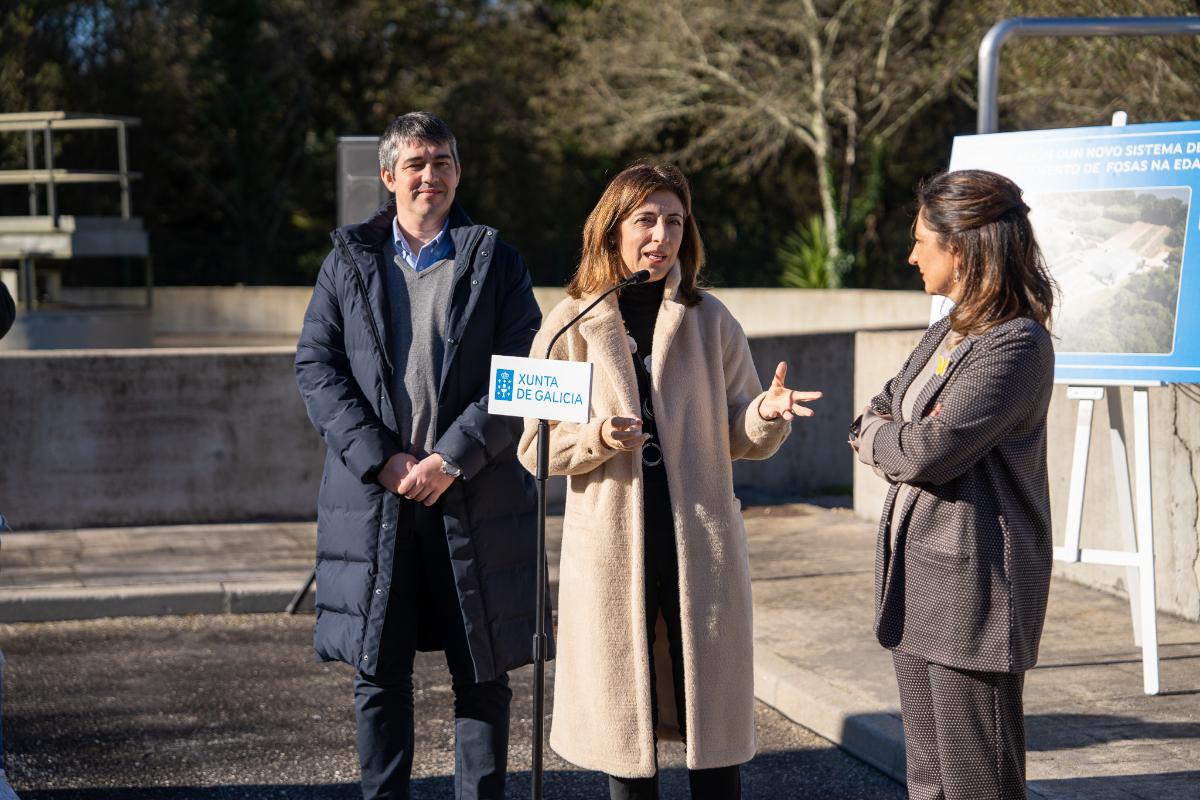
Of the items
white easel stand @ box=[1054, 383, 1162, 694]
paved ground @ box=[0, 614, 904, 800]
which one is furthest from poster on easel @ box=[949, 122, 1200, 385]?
paved ground @ box=[0, 614, 904, 800]

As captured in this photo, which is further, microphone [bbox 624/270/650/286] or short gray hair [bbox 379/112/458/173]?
short gray hair [bbox 379/112/458/173]

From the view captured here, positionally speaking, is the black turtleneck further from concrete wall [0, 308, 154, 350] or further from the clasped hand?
concrete wall [0, 308, 154, 350]

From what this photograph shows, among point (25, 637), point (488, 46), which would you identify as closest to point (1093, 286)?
point (25, 637)

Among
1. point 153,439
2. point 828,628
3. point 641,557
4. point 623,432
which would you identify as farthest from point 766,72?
point 623,432

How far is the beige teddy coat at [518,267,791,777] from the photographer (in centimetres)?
383

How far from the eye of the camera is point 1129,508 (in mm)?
6191

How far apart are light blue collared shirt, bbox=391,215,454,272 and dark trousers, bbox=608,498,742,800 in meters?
1.02

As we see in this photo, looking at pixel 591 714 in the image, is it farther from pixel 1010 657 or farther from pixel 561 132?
pixel 561 132

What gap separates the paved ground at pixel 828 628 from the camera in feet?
17.0

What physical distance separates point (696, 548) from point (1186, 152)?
3.15m

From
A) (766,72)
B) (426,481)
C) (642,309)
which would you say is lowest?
(426,481)

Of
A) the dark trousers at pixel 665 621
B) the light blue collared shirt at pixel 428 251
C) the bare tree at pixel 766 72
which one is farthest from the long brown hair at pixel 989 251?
the bare tree at pixel 766 72

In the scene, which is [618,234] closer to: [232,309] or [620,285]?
[620,285]

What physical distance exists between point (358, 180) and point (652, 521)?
17.5 ft
